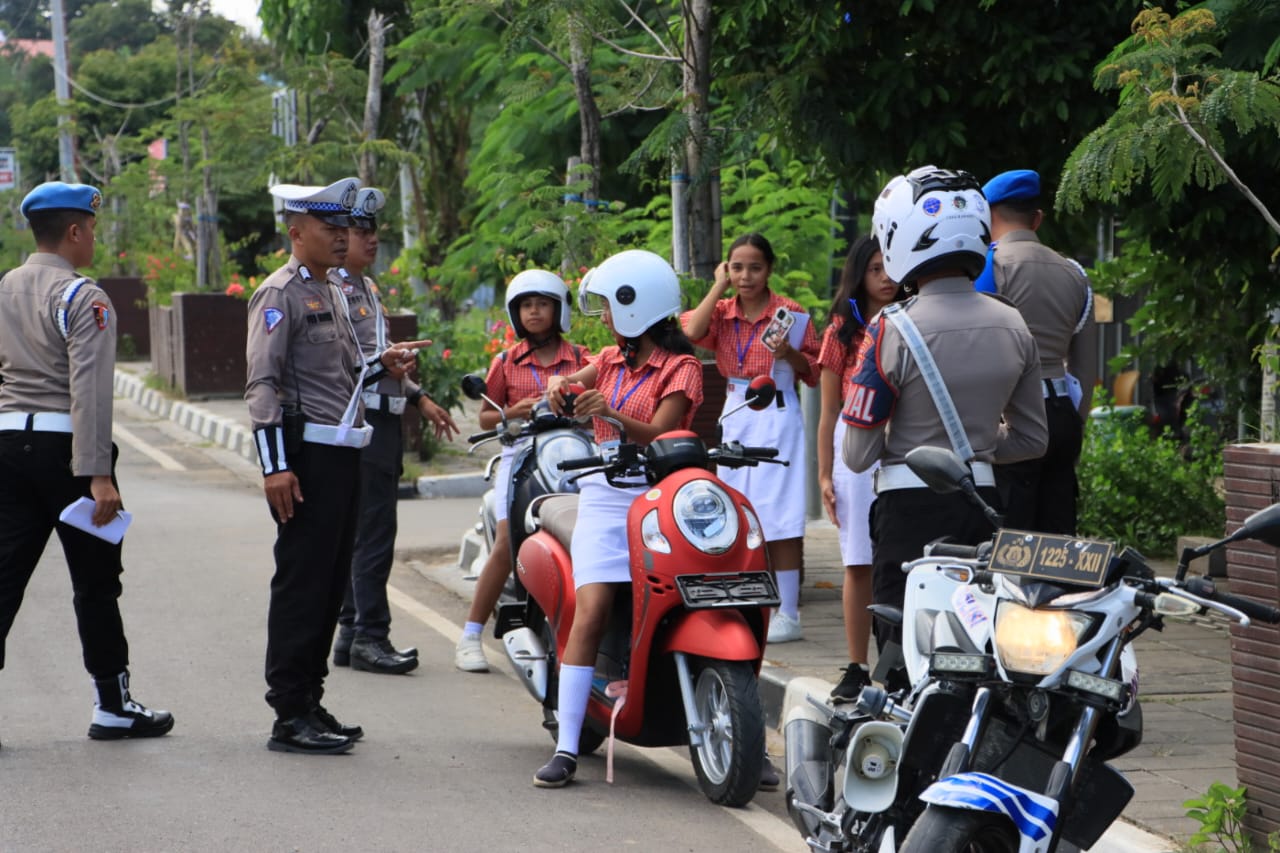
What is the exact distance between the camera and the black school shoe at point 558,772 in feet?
18.2

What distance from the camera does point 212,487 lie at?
13.9 meters

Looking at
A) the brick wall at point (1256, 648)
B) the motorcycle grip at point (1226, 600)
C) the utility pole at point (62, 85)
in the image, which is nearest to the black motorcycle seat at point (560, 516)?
the brick wall at point (1256, 648)

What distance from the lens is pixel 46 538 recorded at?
235 inches

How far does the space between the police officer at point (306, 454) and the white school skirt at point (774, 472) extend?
2.14 meters

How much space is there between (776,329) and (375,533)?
200 centimetres

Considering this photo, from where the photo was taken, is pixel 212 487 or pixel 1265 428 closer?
pixel 1265 428

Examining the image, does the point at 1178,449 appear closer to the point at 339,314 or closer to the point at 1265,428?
the point at 1265,428

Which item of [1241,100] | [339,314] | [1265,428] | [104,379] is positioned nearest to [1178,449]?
[1265,428]

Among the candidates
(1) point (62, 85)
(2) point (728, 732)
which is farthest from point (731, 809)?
(1) point (62, 85)

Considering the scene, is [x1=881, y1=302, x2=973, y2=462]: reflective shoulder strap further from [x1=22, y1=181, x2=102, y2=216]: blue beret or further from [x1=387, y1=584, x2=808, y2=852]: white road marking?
[x1=22, y1=181, x2=102, y2=216]: blue beret

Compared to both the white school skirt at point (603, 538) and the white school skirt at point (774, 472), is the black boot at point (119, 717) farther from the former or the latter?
the white school skirt at point (774, 472)

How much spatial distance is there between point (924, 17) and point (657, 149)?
1826 mm

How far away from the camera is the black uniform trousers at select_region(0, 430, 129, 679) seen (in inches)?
231

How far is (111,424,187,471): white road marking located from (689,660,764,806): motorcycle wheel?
10.1 meters
